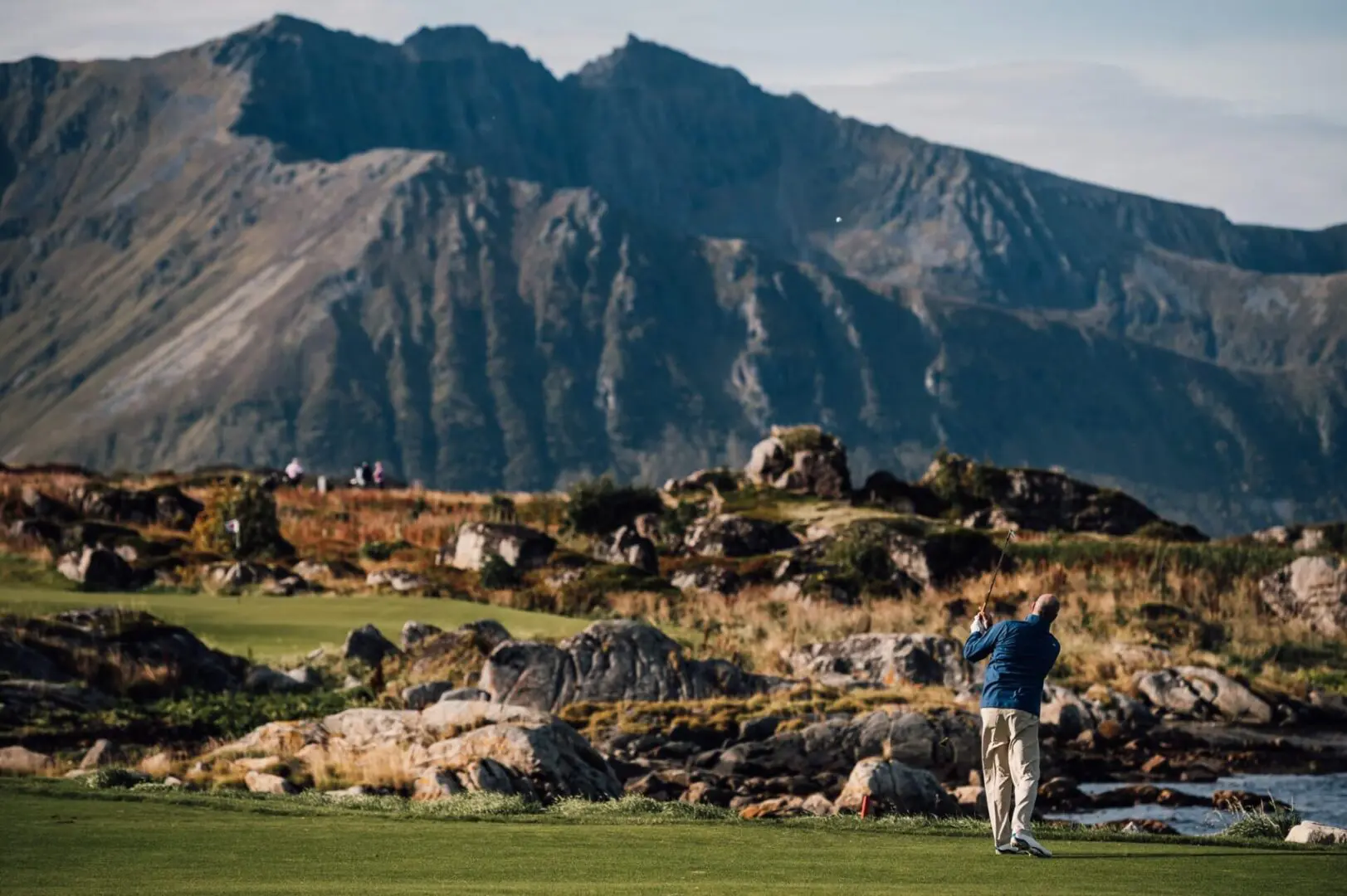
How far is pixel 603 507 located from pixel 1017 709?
4969 cm

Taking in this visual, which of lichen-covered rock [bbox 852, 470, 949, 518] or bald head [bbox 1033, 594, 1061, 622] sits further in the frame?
lichen-covered rock [bbox 852, 470, 949, 518]

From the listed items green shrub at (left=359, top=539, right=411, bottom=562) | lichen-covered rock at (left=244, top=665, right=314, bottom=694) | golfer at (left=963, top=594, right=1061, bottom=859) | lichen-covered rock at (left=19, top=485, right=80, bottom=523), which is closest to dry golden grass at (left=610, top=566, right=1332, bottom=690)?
lichen-covered rock at (left=244, top=665, right=314, bottom=694)

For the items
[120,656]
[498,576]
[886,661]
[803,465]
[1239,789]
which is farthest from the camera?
[803,465]

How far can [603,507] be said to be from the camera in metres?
68.5

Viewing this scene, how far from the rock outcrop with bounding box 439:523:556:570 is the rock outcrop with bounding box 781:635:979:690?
14160 millimetres

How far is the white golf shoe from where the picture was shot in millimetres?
19109

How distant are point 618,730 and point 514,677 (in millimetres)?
2808

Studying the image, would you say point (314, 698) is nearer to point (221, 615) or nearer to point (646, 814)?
point (221, 615)

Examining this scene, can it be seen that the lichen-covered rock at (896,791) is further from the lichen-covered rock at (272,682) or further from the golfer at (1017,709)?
the lichen-covered rock at (272,682)

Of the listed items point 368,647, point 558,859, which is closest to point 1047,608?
point 558,859

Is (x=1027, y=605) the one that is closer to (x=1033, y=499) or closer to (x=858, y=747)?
(x=858, y=747)

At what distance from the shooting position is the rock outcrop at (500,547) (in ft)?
194

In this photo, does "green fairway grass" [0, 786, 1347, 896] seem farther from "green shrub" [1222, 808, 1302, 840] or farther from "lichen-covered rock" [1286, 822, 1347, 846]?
"green shrub" [1222, 808, 1302, 840]

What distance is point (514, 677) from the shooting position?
124 feet
